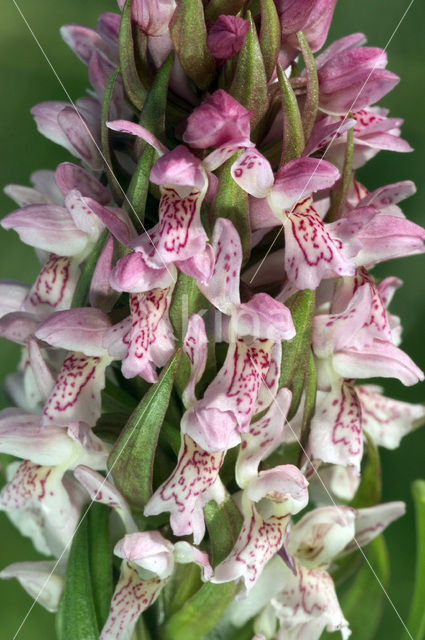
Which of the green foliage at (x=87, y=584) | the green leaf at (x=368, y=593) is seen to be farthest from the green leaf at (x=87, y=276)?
the green leaf at (x=368, y=593)

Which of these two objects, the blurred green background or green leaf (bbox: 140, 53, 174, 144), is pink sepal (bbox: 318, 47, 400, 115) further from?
the blurred green background

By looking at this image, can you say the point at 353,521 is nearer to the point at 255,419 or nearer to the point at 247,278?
the point at 255,419

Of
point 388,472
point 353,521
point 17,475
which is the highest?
point 17,475

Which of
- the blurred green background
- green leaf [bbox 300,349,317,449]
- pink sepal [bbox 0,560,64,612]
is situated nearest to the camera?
green leaf [bbox 300,349,317,449]

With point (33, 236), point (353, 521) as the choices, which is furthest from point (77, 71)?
point (353, 521)

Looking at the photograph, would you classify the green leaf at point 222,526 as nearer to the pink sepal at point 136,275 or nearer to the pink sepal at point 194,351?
the pink sepal at point 194,351

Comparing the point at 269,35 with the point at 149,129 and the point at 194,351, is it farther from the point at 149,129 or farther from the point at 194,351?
the point at 194,351

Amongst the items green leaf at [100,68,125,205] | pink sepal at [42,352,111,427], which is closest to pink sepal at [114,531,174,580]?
pink sepal at [42,352,111,427]
